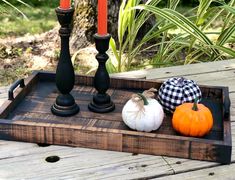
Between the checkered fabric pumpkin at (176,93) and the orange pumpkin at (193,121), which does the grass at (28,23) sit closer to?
the checkered fabric pumpkin at (176,93)

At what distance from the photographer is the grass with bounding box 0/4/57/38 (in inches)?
150

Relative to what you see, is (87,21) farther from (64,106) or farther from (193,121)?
(193,121)

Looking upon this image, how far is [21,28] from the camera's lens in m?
3.88

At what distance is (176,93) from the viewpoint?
4.76 ft

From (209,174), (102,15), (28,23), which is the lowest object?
(209,174)

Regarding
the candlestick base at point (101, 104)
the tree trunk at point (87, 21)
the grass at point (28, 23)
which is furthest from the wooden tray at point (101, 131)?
the grass at point (28, 23)

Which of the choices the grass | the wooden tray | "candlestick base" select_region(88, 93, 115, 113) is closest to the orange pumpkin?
the wooden tray

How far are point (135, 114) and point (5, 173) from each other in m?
0.34

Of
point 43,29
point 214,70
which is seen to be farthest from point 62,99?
point 43,29

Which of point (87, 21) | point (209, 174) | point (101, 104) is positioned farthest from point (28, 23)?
point (209, 174)

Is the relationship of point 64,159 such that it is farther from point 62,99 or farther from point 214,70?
point 214,70

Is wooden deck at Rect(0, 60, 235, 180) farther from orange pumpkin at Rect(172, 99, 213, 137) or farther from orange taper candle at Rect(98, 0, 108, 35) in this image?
orange taper candle at Rect(98, 0, 108, 35)

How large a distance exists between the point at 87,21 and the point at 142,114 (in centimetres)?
201

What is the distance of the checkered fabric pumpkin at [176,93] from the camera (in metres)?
1.45
